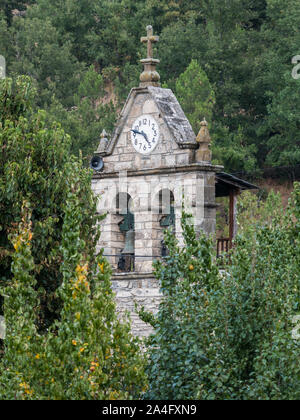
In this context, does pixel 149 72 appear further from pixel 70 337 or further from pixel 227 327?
pixel 70 337

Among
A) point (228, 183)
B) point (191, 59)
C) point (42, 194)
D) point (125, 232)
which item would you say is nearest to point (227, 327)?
point (42, 194)

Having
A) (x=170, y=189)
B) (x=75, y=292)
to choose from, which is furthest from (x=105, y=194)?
(x=75, y=292)

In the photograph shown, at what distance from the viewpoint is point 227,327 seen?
11328mm

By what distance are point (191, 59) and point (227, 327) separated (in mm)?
32690

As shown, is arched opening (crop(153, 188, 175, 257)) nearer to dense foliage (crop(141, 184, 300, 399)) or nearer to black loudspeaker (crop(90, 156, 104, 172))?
black loudspeaker (crop(90, 156, 104, 172))

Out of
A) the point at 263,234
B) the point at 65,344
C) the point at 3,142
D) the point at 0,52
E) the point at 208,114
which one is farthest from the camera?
the point at 0,52

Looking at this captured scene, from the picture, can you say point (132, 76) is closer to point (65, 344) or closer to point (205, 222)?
point (205, 222)

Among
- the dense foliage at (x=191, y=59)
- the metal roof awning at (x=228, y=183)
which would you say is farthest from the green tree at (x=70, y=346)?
the dense foliage at (x=191, y=59)

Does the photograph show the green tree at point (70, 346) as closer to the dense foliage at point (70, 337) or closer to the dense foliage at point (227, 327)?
the dense foliage at point (70, 337)

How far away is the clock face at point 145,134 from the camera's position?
2052 centimetres

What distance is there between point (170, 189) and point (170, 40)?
24.6 metres

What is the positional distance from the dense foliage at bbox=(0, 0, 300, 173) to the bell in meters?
17.0

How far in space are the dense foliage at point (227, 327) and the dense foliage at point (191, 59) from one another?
1015 inches

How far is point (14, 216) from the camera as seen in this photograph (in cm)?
1330
